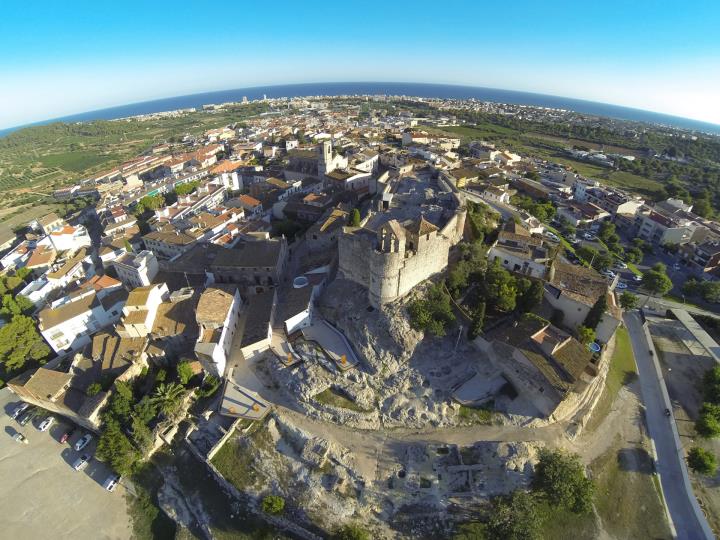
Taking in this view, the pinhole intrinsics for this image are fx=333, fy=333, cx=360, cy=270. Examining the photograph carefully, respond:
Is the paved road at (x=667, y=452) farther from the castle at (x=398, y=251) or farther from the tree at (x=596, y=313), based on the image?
the castle at (x=398, y=251)

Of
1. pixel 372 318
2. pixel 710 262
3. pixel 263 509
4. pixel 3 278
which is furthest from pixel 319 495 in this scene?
pixel 710 262

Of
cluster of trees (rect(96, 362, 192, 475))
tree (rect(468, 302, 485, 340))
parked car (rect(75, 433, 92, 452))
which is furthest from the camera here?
parked car (rect(75, 433, 92, 452))

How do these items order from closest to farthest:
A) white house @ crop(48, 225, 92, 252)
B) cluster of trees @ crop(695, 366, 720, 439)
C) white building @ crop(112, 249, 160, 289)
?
cluster of trees @ crop(695, 366, 720, 439)
white building @ crop(112, 249, 160, 289)
white house @ crop(48, 225, 92, 252)

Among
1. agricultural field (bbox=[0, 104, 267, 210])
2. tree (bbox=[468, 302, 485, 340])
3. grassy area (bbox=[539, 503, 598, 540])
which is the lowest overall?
grassy area (bbox=[539, 503, 598, 540])

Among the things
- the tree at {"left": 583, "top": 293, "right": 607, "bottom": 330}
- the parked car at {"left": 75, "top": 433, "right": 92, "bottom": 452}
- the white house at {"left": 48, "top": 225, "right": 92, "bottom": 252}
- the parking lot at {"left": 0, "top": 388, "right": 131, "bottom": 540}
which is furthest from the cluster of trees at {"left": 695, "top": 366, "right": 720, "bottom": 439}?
the white house at {"left": 48, "top": 225, "right": 92, "bottom": 252}

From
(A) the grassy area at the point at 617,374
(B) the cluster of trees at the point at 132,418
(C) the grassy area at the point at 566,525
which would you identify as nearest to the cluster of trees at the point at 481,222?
(A) the grassy area at the point at 617,374

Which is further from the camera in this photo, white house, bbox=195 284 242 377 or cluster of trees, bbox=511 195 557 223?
cluster of trees, bbox=511 195 557 223

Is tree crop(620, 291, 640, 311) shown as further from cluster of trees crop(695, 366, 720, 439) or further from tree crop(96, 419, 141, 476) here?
tree crop(96, 419, 141, 476)
